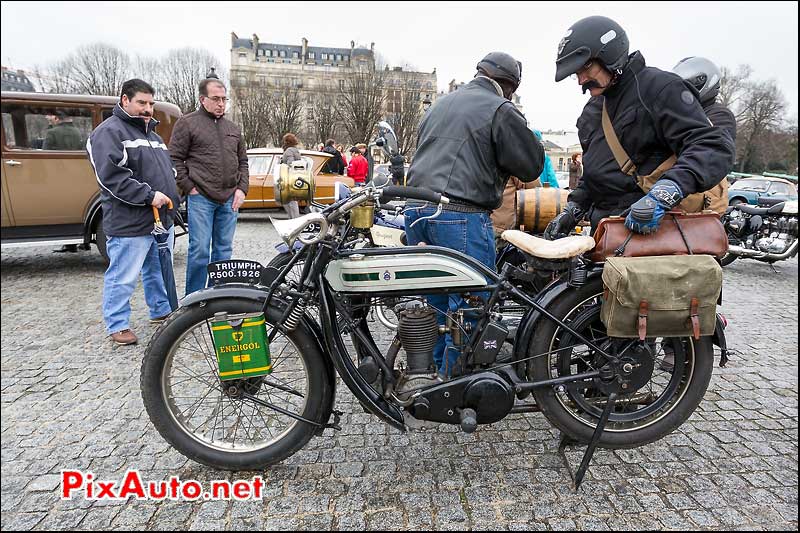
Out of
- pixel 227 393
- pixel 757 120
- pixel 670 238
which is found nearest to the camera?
pixel 670 238

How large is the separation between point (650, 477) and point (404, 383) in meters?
1.31

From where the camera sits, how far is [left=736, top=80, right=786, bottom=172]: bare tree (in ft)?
154

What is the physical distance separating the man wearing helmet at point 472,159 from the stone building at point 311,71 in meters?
6.05

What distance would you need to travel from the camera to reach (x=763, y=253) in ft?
25.9

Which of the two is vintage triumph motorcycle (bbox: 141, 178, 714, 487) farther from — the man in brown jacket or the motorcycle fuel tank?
the man in brown jacket

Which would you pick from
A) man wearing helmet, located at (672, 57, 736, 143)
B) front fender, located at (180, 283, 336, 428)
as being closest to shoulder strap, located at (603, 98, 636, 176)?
man wearing helmet, located at (672, 57, 736, 143)

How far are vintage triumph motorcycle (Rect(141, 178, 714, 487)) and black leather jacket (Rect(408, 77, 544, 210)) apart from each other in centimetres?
55

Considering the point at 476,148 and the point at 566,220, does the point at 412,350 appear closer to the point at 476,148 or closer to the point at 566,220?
the point at 476,148

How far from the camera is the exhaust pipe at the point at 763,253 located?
7.75 meters

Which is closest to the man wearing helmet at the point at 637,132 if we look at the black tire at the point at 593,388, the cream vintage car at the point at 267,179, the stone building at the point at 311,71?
the black tire at the point at 593,388

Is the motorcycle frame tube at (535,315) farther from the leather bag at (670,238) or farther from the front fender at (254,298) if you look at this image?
the front fender at (254,298)

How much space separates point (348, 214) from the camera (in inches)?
94.1

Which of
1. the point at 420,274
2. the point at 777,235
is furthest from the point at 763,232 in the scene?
the point at 420,274

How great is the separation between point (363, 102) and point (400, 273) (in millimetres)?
35763
